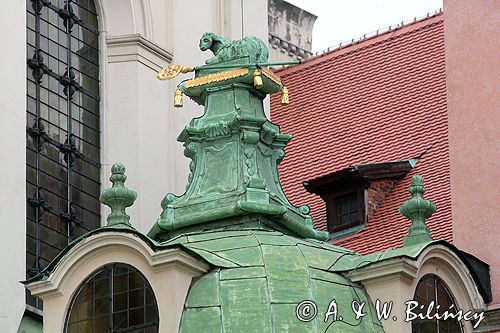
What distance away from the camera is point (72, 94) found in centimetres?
1986

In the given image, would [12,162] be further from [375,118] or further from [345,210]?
[375,118]

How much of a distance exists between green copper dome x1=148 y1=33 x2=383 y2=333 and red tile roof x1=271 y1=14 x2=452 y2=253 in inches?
198

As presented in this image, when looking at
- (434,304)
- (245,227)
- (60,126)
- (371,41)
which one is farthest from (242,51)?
(371,41)

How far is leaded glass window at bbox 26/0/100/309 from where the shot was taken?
62.2 ft

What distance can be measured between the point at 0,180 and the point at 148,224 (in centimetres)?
215

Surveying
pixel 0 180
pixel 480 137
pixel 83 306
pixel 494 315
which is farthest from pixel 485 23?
pixel 83 306

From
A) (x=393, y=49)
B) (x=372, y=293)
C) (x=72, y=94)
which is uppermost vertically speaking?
(x=393, y=49)

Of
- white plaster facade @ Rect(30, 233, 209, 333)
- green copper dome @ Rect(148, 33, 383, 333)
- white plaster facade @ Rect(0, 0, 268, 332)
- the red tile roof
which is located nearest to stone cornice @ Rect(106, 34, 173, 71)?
white plaster facade @ Rect(0, 0, 268, 332)

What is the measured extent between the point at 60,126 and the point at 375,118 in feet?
16.3

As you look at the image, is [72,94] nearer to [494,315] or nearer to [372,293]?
[494,315]

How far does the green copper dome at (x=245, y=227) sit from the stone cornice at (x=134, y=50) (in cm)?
415

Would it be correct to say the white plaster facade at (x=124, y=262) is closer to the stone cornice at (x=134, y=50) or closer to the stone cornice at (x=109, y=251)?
the stone cornice at (x=109, y=251)

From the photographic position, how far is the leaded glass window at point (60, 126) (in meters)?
19.0

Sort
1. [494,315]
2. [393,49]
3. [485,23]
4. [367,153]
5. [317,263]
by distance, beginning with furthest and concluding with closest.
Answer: [393,49] → [367,153] → [485,23] → [494,315] → [317,263]
